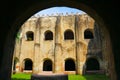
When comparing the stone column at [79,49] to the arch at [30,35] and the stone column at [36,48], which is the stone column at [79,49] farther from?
the arch at [30,35]

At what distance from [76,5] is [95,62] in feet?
66.0

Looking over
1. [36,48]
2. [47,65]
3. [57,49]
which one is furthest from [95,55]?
[36,48]

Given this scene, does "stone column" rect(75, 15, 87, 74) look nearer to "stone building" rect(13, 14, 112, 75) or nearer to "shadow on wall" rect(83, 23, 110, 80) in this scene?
"stone building" rect(13, 14, 112, 75)

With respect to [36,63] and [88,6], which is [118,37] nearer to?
[88,6]

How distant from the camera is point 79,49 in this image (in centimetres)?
2295

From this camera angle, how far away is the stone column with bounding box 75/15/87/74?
22.4 m

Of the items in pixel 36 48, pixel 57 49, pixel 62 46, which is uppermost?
pixel 62 46

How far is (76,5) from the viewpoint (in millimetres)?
4008

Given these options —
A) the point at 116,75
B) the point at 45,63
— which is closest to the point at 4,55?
the point at 116,75

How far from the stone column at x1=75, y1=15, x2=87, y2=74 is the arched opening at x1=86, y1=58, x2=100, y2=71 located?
1246mm

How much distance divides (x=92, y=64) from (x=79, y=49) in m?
2.61

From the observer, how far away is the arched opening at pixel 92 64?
23.3 m

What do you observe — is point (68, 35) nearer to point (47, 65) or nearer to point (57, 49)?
point (57, 49)

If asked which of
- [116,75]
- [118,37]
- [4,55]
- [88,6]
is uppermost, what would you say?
[88,6]
